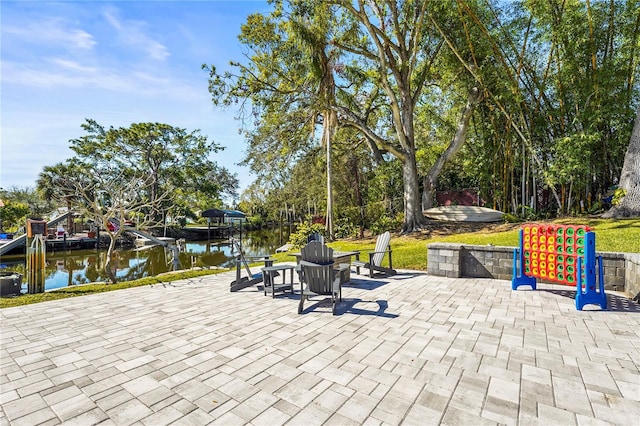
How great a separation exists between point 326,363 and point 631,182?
38.9 feet

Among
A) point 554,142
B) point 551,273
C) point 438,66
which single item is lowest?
point 551,273

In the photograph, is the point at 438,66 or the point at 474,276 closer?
the point at 474,276

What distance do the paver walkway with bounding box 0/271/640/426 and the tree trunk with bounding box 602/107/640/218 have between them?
7119 mm

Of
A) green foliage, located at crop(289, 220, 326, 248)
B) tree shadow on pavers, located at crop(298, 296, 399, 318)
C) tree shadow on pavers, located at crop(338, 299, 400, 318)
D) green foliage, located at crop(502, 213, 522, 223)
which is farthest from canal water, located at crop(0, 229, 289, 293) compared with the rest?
green foliage, located at crop(502, 213, 522, 223)

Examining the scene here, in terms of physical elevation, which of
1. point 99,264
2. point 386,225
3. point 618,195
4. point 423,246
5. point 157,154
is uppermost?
point 157,154

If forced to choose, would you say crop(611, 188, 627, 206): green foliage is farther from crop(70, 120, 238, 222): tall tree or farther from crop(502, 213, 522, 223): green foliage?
crop(70, 120, 238, 222): tall tree

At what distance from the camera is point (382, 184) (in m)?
15.3

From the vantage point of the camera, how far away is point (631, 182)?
9641 mm

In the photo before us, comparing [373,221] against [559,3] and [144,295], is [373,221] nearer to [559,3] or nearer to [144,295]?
[559,3]

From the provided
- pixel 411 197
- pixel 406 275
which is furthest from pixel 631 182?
pixel 406 275

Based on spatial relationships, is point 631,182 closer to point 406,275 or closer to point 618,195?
point 618,195

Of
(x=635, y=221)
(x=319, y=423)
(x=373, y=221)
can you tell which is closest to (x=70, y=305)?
(x=319, y=423)

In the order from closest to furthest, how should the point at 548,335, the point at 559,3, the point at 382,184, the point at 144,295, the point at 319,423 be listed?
the point at 319,423 < the point at 548,335 < the point at 144,295 < the point at 559,3 < the point at 382,184

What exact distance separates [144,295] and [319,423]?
4.89 meters
